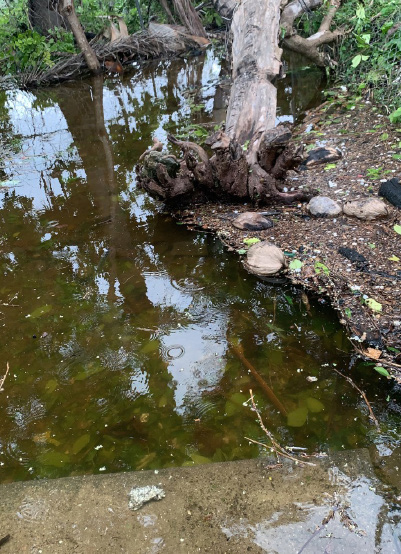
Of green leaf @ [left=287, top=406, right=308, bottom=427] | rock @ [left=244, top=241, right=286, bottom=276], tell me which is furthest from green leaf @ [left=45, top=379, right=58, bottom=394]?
rock @ [left=244, top=241, right=286, bottom=276]

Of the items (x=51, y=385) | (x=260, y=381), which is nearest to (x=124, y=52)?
(x=51, y=385)

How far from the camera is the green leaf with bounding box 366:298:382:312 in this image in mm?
2711

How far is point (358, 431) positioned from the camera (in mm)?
2162

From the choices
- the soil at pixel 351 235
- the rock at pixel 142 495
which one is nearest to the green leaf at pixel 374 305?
the soil at pixel 351 235

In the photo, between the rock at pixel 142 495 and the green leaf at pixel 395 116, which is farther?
the green leaf at pixel 395 116

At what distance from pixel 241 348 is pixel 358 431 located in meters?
0.81

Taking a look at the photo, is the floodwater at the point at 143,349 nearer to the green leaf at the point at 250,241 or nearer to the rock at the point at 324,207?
the green leaf at the point at 250,241

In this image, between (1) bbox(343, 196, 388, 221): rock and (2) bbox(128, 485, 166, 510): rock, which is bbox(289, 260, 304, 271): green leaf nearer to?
(1) bbox(343, 196, 388, 221): rock

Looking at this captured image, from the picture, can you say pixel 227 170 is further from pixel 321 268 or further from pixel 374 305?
pixel 374 305

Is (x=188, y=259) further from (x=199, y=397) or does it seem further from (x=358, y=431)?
(x=358, y=431)

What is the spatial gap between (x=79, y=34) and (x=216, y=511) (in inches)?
360

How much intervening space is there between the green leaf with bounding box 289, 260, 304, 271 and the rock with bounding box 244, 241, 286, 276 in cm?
6

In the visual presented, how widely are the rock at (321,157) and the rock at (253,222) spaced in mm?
1115

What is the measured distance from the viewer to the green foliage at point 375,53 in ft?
16.6
